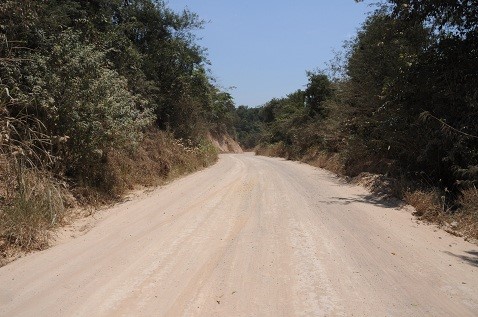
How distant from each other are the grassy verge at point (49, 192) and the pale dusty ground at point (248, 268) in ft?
1.72

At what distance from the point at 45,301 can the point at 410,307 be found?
4.28 m

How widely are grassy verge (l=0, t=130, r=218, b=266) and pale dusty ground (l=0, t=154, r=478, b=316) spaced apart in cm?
52

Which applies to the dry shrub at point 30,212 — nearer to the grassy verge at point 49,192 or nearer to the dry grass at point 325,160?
the grassy verge at point 49,192

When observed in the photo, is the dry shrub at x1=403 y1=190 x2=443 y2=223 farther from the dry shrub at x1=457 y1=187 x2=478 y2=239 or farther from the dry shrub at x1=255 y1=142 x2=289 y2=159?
the dry shrub at x1=255 y1=142 x2=289 y2=159

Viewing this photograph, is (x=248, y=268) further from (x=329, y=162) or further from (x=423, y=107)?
(x=329, y=162)

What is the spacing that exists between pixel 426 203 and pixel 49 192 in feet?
29.3

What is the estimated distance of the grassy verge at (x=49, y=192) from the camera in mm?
6781

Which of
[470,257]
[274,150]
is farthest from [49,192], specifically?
[274,150]

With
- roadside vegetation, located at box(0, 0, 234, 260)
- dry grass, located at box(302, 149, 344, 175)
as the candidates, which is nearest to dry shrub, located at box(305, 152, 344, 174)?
dry grass, located at box(302, 149, 344, 175)

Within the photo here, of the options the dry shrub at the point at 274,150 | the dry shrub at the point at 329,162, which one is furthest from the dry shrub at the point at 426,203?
the dry shrub at the point at 274,150

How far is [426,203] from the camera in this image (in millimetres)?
10000

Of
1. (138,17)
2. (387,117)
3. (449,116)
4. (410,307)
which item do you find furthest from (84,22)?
(410,307)

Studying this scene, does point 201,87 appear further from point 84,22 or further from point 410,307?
point 410,307

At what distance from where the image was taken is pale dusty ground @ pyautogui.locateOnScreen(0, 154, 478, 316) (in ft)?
14.9
